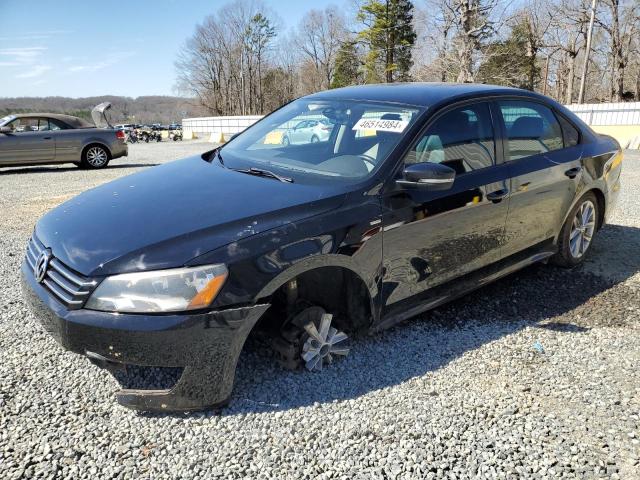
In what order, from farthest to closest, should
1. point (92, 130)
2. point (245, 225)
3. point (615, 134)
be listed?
point (615, 134) < point (92, 130) < point (245, 225)

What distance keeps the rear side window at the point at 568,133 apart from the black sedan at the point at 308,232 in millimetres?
19

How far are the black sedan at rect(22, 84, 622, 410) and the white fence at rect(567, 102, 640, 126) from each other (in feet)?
53.6

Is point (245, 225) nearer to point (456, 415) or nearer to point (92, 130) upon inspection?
point (456, 415)

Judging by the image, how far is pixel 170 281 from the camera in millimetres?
→ 2232

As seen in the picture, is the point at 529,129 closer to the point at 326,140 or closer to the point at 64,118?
the point at 326,140

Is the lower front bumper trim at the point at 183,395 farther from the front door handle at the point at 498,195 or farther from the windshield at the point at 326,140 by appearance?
the front door handle at the point at 498,195

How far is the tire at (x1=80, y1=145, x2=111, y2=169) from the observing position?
43.0ft

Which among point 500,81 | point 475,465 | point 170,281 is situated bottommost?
point 475,465

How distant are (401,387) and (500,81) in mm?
37785

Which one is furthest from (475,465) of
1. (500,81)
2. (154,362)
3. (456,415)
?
(500,81)

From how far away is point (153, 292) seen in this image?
2230mm

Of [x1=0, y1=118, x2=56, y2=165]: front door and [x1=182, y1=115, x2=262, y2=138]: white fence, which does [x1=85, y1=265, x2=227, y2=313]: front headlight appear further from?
[x1=182, y1=115, x2=262, y2=138]: white fence

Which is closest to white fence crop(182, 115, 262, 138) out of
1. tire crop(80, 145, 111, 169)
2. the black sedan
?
tire crop(80, 145, 111, 169)

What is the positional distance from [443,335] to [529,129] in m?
1.78
